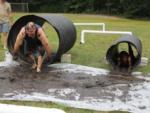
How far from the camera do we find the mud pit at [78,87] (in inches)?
246

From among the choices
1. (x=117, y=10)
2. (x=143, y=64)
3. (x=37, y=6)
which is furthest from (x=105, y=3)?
(x=143, y=64)

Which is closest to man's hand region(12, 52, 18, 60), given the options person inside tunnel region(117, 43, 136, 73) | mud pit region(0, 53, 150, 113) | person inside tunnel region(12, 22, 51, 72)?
person inside tunnel region(12, 22, 51, 72)

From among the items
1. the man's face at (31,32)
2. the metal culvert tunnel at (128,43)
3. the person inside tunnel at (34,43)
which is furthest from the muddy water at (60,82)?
the metal culvert tunnel at (128,43)

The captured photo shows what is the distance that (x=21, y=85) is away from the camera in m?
7.36

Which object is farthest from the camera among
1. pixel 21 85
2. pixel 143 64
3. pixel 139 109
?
pixel 143 64

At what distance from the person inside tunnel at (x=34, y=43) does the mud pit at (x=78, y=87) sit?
0.26 meters

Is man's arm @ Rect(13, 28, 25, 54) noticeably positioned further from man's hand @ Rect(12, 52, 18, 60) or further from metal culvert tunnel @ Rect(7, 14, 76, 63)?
metal culvert tunnel @ Rect(7, 14, 76, 63)

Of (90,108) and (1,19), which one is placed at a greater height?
(1,19)

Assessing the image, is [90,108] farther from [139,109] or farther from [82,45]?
[82,45]

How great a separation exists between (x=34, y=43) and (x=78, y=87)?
2.25m

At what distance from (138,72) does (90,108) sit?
3.15 metres

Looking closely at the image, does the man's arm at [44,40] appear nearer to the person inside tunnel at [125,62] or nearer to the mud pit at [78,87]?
the mud pit at [78,87]

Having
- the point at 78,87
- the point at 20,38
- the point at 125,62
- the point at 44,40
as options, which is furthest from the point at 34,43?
the point at 78,87

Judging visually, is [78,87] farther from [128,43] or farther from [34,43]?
[128,43]
